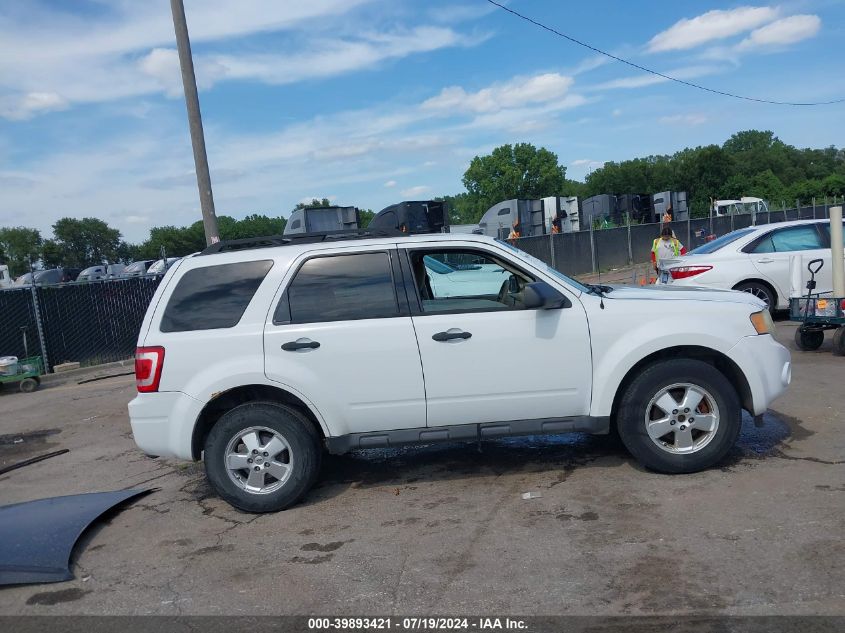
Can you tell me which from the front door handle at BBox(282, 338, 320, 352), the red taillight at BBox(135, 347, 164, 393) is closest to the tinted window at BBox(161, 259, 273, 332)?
the red taillight at BBox(135, 347, 164, 393)

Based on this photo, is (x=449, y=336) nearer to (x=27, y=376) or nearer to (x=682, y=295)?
(x=682, y=295)

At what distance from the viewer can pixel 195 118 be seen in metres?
12.2

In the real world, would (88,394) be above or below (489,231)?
below

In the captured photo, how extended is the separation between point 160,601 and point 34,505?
223 centimetres

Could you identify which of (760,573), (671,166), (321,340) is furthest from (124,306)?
(671,166)

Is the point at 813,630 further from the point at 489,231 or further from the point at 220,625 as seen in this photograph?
the point at 489,231

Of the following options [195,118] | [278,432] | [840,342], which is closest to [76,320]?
[195,118]

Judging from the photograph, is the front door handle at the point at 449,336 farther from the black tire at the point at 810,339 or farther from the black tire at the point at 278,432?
the black tire at the point at 810,339

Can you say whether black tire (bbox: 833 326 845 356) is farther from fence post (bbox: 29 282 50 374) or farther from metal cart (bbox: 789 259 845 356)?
fence post (bbox: 29 282 50 374)

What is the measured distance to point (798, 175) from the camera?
9044 cm

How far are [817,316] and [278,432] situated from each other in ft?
22.7

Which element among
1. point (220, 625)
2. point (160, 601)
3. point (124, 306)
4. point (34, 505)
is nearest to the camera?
point (220, 625)

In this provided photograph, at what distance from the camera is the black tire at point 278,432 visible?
5203 millimetres

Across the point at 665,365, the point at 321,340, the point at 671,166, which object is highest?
the point at 671,166
